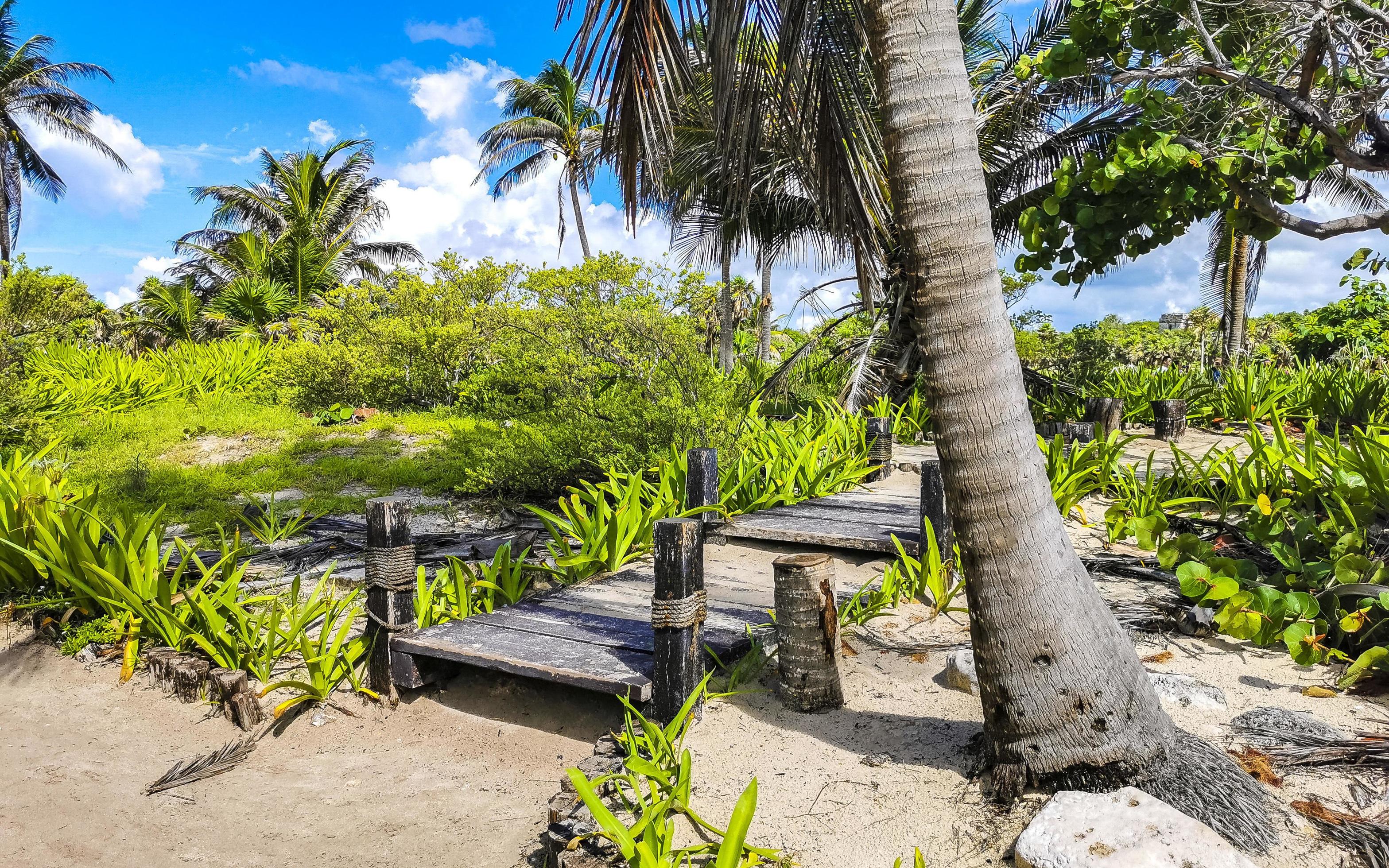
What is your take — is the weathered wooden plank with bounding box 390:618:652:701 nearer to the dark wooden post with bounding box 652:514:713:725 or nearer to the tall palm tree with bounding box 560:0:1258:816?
the dark wooden post with bounding box 652:514:713:725

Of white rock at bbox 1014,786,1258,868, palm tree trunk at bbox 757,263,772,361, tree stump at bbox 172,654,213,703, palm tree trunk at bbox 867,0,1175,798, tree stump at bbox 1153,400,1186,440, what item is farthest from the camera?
palm tree trunk at bbox 757,263,772,361

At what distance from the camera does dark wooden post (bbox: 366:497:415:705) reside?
12.5 ft

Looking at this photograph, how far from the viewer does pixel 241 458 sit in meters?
10.2

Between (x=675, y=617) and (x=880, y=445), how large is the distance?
5.13 metres

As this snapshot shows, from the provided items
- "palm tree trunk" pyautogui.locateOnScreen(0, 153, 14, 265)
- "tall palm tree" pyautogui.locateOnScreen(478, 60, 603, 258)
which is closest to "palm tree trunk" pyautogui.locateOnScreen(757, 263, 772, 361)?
"tall palm tree" pyautogui.locateOnScreen(478, 60, 603, 258)

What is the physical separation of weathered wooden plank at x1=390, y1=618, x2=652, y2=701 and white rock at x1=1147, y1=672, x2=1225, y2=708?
1.93 m

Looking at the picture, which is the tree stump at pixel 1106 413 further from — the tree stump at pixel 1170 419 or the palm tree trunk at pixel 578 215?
the palm tree trunk at pixel 578 215

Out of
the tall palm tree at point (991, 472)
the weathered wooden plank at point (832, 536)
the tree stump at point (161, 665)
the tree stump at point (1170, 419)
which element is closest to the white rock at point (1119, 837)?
the tall palm tree at point (991, 472)

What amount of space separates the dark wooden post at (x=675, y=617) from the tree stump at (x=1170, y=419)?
776 cm

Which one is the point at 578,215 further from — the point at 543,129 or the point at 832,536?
the point at 832,536

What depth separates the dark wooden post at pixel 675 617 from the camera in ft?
10.6

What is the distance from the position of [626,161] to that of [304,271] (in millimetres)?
20296

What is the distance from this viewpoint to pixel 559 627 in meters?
4.00

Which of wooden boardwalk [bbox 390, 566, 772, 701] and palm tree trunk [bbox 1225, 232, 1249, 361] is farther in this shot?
palm tree trunk [bbox 1225, 232, 1249, 361]
